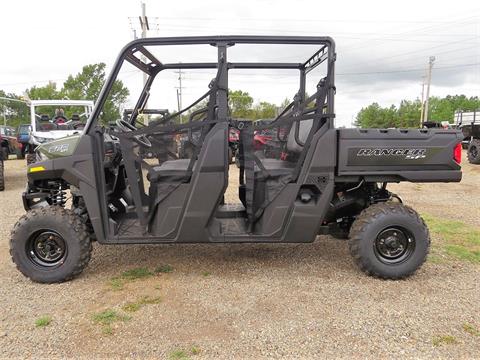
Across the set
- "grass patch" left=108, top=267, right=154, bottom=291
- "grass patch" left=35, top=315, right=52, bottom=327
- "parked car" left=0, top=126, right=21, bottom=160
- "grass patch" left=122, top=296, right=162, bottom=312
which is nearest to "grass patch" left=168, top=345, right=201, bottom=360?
"grass patch" left=122, top=296, right=162, bottom=312

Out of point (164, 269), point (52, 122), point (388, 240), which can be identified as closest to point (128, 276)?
point (164, 269)

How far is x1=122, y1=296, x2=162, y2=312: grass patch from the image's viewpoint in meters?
3.49

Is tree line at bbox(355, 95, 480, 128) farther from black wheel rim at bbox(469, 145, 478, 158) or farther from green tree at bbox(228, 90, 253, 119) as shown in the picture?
green tree at bbox(228, 90, 253, 119)

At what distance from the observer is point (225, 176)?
12.7ft

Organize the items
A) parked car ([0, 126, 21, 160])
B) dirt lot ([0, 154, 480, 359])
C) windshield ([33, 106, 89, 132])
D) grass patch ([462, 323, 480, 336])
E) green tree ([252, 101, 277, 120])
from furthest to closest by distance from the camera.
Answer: windshield ([33, 106, 89, 132]) → parked car ([0, 126, 21, 160]) → green tree ([252, 101, 277, 120]) → grass patch ([462, 323, 480, 336]) → dirt lot ([0, 154, 480, 359])

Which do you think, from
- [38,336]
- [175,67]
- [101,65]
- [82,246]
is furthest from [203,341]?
[101,65]

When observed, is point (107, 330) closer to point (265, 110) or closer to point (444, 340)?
point (444, 340)

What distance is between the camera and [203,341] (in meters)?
2.98

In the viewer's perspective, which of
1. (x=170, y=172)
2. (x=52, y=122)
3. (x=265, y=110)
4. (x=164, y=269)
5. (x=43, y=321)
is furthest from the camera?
(x=52, y=122)

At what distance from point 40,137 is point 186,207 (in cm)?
1050

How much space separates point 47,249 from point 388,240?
126 inches

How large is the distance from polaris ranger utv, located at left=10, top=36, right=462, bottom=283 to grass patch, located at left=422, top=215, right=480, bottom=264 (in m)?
1.10

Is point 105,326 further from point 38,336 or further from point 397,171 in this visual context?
point 397,171

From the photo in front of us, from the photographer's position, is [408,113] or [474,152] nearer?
[474,152]
